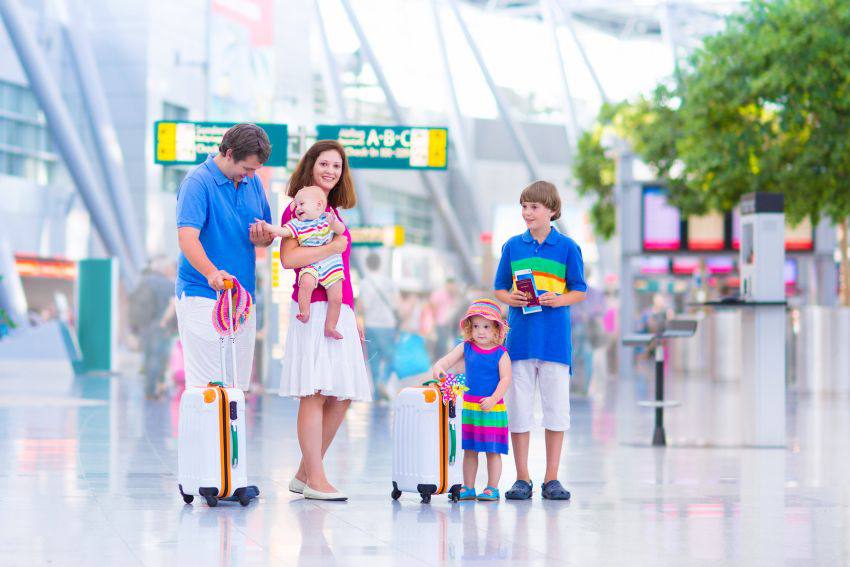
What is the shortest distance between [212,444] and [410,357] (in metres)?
8.46

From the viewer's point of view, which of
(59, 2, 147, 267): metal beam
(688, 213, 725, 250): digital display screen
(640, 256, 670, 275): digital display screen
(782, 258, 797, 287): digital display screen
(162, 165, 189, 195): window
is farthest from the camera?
(640, 256, 670, 275): digital display screen

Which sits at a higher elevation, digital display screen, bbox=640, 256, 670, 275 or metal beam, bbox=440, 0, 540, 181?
metal beam, bbox=440, 0, 540, 181

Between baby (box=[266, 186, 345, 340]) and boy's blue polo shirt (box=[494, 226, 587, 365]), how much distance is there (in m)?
0.96

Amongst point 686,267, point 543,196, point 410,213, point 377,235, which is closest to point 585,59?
point 410,213

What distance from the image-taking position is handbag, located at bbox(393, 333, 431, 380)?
14680mm

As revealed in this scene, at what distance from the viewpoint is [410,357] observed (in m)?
14.8

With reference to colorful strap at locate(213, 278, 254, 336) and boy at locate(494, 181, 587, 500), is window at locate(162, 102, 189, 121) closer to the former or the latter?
boy at locate(494, 181, 587, 500)

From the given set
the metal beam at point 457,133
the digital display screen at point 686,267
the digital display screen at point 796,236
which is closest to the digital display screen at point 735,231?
the digital display screen at point 796,236

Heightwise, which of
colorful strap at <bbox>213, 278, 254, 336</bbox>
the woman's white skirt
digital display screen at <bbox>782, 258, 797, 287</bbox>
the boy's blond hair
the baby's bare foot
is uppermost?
digital display screen at <bbox>782, 258, 797, 287</bbox>

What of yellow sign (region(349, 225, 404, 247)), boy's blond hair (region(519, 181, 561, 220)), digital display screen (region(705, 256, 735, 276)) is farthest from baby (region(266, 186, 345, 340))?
digital display screen (region(705, 256, 735, 276))

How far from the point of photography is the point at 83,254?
39.3m

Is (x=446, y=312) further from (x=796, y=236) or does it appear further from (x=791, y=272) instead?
(x=791, y=272)

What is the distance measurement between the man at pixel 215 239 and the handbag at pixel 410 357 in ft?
25.8

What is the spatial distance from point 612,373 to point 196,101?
16829 millimetres
